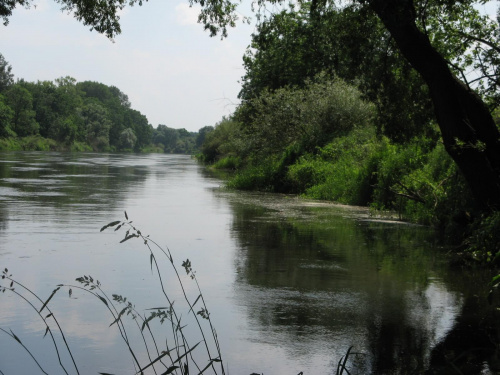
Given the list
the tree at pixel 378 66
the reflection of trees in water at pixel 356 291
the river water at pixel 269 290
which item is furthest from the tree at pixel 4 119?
the tree at pixel 378 66

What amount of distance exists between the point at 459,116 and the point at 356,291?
3.09m

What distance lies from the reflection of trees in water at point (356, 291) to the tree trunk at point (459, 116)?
174 centimetres

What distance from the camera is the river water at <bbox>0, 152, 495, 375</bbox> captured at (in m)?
6.75

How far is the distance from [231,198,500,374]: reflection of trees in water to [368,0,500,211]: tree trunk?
1737 mm

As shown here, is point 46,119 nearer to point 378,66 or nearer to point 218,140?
point 218,140

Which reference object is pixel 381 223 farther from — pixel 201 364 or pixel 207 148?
pixel 207 148

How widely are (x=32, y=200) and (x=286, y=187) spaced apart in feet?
39.8

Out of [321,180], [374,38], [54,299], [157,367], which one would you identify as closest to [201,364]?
[157,367]

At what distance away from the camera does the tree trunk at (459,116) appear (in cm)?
1004

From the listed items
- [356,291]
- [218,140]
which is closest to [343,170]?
[356,291]

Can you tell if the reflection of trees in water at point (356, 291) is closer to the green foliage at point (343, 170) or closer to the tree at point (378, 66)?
the tree at point (378, 66)

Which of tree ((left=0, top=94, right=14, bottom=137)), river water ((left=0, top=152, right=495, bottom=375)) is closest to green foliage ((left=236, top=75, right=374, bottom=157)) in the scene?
river water ((left=0, top=152, right=495, bottom=375))

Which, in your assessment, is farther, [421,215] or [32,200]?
A: [32,200]

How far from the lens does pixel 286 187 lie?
3089cm
